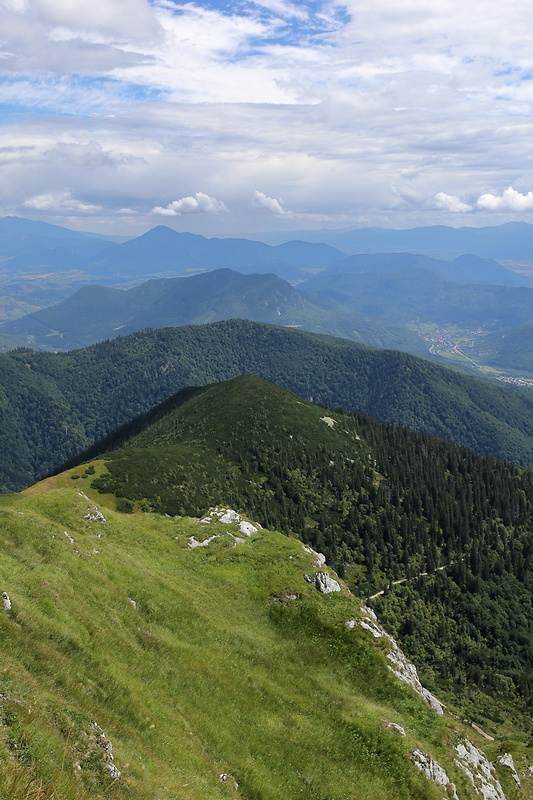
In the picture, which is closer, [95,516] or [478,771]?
[478,771]

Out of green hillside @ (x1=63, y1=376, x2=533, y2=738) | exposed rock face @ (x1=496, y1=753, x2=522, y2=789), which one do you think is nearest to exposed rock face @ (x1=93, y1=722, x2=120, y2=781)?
exposed rock face @ (x1=496, y1=753, x2=522, y2=789)

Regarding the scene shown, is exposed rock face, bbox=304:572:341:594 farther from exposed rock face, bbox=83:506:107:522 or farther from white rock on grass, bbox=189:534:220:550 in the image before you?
exposed rock face, bbox=83:506:107:522

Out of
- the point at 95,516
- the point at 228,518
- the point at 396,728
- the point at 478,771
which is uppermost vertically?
the point at 95,516

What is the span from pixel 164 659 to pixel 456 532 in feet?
519

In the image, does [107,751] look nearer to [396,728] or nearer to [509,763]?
[396,728]

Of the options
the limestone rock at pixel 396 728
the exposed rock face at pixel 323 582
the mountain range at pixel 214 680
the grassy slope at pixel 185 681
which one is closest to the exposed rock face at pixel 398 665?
the mountain range at pixel 214 680

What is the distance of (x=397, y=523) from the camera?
164m

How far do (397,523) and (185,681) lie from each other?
143553 millimetres

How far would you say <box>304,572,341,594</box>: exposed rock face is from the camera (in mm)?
58375

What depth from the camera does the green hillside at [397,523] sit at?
110375mm

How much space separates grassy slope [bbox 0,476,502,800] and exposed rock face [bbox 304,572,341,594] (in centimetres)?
183

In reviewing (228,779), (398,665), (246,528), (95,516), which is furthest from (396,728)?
(95,516)

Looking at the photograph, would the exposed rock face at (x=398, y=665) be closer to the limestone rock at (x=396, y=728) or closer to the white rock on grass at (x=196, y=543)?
the limestone rock at (x=396, y=728)

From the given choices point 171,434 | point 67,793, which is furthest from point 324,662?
point 171,434
